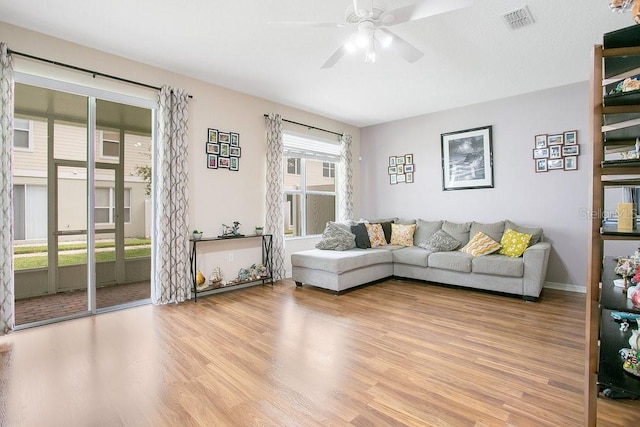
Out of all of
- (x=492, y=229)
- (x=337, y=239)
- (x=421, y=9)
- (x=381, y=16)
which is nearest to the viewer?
(x=421, y=9)

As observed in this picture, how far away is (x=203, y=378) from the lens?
212 centimetres

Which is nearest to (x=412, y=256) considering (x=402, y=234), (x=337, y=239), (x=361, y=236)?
(x=402, y=234)

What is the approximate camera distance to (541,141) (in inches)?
180

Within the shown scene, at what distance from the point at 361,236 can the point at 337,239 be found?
460mm

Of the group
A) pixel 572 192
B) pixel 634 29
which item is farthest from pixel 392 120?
pixel 634 29

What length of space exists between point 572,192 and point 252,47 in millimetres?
4512

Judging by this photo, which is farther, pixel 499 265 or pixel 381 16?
pixel 499 265

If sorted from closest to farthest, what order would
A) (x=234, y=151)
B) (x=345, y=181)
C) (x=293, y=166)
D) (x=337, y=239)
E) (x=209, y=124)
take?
(x=209, y=124), (x=234, y=151), (x=337, y=239), (x=293, y=166), (x=345, y=181)

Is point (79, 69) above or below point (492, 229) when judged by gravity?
above

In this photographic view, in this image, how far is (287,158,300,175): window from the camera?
18.5 feet

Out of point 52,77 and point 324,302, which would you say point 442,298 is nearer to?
point 324,302

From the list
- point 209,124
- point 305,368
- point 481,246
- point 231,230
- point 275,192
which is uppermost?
point 209,124

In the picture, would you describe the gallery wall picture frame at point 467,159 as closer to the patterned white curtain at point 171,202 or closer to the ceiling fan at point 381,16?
the ceiling fan at point 381,16

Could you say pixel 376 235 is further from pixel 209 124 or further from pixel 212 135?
pixel 209 124
